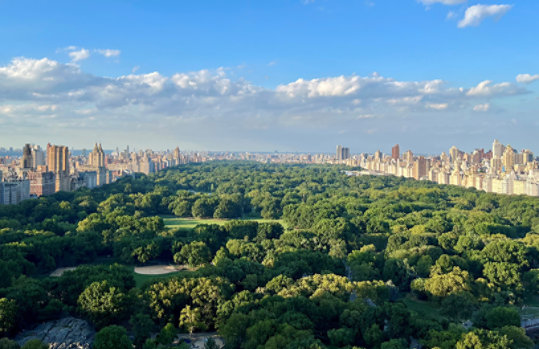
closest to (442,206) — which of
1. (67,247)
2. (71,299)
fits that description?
(67,247)

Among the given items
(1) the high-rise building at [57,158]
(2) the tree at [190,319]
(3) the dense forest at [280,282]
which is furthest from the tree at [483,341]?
(1) the high-rise building at [57,158]

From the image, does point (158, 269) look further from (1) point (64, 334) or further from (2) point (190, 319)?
(1) point (64, 334)

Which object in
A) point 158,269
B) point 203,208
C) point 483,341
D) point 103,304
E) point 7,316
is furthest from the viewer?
point 203,208

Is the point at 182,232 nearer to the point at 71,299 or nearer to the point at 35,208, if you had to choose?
the point at 71,299

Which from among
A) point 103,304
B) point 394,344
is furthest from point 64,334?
point 394,344

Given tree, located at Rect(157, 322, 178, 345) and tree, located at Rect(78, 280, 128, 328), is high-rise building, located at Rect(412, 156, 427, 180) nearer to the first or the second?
tree, located at Rect(78, 280, 128, 328)

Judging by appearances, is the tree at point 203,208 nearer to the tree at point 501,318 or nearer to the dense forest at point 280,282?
the dense forest at point 280,282
